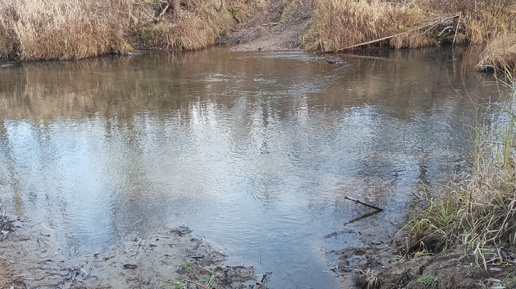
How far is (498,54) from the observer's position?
906 cm

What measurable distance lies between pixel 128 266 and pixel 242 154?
8.18 ft

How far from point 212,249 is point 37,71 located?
974 cm

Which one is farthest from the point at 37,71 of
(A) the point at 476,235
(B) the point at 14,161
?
(A) the point at 476,235

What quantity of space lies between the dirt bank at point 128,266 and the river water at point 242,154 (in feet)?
0.51

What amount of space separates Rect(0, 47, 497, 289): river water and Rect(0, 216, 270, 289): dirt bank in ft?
0.51

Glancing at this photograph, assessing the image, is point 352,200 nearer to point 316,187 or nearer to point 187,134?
point 316,187

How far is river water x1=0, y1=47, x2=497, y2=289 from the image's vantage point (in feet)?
13.2

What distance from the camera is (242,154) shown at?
5672 millimetres

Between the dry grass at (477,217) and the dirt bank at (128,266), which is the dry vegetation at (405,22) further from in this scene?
the dirt bank at (128,266)

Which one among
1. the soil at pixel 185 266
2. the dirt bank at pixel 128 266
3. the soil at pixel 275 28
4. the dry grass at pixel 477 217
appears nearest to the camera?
the soil at pixel 185 266

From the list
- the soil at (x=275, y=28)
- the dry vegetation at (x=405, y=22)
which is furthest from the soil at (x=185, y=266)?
the soil at (x=275, y=28)

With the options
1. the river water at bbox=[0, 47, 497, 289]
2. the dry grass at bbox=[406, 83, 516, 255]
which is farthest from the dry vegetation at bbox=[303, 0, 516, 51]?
the dry grass at bbox=[406, 83, 516, 255]

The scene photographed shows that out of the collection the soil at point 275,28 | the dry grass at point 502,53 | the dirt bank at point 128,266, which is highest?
the soil at point 275,28

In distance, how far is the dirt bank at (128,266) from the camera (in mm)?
3219
